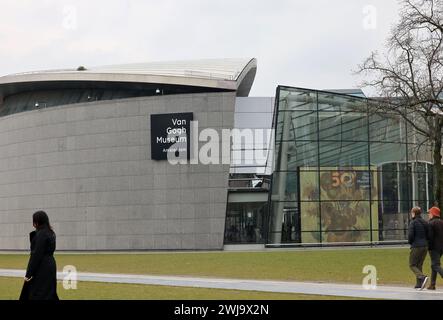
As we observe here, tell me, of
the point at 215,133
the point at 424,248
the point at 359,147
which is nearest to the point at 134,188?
the point at 215,133

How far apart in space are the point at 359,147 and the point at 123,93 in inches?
641

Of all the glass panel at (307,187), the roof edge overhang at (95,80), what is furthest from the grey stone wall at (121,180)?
the glass panel at (307,187)

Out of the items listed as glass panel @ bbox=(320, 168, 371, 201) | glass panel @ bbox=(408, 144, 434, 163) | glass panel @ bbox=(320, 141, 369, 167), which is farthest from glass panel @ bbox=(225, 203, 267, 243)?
glass panel @ bbox=(408, 144, 434, 163)

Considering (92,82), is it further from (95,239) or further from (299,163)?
(299,163)

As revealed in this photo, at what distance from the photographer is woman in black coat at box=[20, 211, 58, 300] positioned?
929 cm

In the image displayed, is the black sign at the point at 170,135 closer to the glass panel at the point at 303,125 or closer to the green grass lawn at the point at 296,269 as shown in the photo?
the glass panel at the point at 303,125

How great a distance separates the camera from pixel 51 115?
4462 cm

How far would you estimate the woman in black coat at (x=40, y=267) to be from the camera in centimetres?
929

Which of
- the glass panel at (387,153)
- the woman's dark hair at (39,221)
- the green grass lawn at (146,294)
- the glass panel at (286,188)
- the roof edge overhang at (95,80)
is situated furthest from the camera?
the roof edge overhang at (95,80)

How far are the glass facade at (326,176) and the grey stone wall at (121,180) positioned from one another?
3.45 metres

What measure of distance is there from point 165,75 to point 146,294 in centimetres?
2932

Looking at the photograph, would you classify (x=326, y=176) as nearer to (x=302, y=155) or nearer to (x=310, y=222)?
(x=302, y=155)

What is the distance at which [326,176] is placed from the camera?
39.4 metres

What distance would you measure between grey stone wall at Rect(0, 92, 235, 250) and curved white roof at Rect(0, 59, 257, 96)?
1.58 meters
